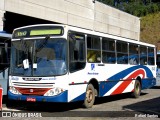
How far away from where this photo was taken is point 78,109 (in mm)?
12773

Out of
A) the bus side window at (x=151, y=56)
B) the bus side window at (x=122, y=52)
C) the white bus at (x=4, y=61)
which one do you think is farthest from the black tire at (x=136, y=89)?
the white bus at (x=4, y=61)

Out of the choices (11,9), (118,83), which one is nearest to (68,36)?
(118,83)

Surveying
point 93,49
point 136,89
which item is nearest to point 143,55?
point 136,89

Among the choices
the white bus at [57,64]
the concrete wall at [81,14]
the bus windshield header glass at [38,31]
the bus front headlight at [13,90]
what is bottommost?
the bus front headlight at [13,90]

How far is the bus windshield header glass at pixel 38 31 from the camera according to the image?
469 inches

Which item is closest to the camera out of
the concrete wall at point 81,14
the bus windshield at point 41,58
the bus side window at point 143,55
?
the bus windshield at point 41,58

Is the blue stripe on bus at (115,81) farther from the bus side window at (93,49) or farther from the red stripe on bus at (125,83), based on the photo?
the bus side window at (93,49)

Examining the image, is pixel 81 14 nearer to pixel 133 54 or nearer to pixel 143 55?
pixel 143 55

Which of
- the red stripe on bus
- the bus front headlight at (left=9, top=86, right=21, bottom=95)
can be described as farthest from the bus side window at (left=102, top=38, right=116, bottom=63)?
the bus front headlight at (left=9, top=86, right=21, bottom=95)

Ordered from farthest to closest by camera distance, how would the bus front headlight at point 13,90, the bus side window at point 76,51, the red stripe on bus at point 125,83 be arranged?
the red stripe on bus at point 125,83 → the bus front headlight at point 13,90 → the bus side window at point 76,51

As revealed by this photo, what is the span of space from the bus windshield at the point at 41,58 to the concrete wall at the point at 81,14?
11307 millimetres

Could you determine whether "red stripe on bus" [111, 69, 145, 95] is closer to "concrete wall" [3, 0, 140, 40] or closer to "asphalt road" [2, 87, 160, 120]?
"asphalt road" [2, 87, 160, 120]

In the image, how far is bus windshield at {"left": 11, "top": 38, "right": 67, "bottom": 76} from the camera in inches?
457

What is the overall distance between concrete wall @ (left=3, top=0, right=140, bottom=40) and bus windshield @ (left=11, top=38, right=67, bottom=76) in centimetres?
1131
